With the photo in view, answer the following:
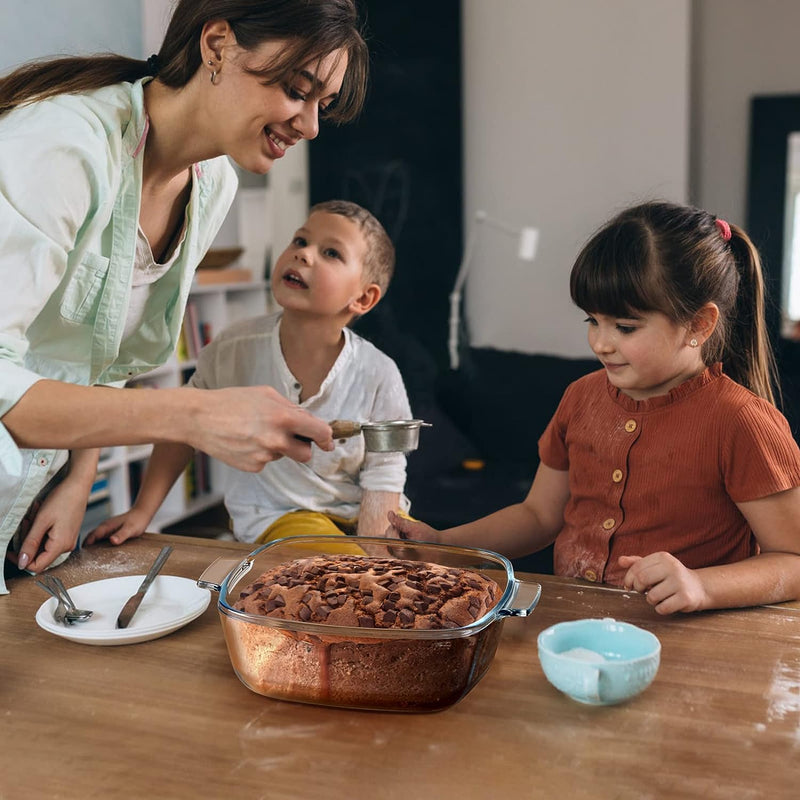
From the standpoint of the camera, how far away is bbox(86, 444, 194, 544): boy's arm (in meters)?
1.36

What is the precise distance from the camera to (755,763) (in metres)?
0.73

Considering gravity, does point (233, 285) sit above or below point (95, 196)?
below

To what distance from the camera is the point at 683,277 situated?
4.25 feet

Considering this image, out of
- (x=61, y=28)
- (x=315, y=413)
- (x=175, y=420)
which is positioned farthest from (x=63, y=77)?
(x=61, y=28)

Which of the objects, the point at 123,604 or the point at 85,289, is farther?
the point at 85,289

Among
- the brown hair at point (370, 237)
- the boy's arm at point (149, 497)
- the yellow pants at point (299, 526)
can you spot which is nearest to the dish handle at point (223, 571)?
the boy's arm at point (149, 497)

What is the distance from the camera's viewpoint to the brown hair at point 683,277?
129 cm

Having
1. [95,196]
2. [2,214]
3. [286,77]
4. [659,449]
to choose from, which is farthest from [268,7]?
[659,449]

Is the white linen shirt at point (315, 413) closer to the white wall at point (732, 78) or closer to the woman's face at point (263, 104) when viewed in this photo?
the woman's face at point (263, 104)

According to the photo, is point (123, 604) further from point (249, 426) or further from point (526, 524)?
point (526, 524)

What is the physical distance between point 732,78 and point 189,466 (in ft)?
9.04

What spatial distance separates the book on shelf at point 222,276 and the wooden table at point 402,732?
9.65ft

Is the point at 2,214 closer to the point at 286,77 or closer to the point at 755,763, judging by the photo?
the point at 286,77

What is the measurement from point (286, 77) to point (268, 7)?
87 millimetres
